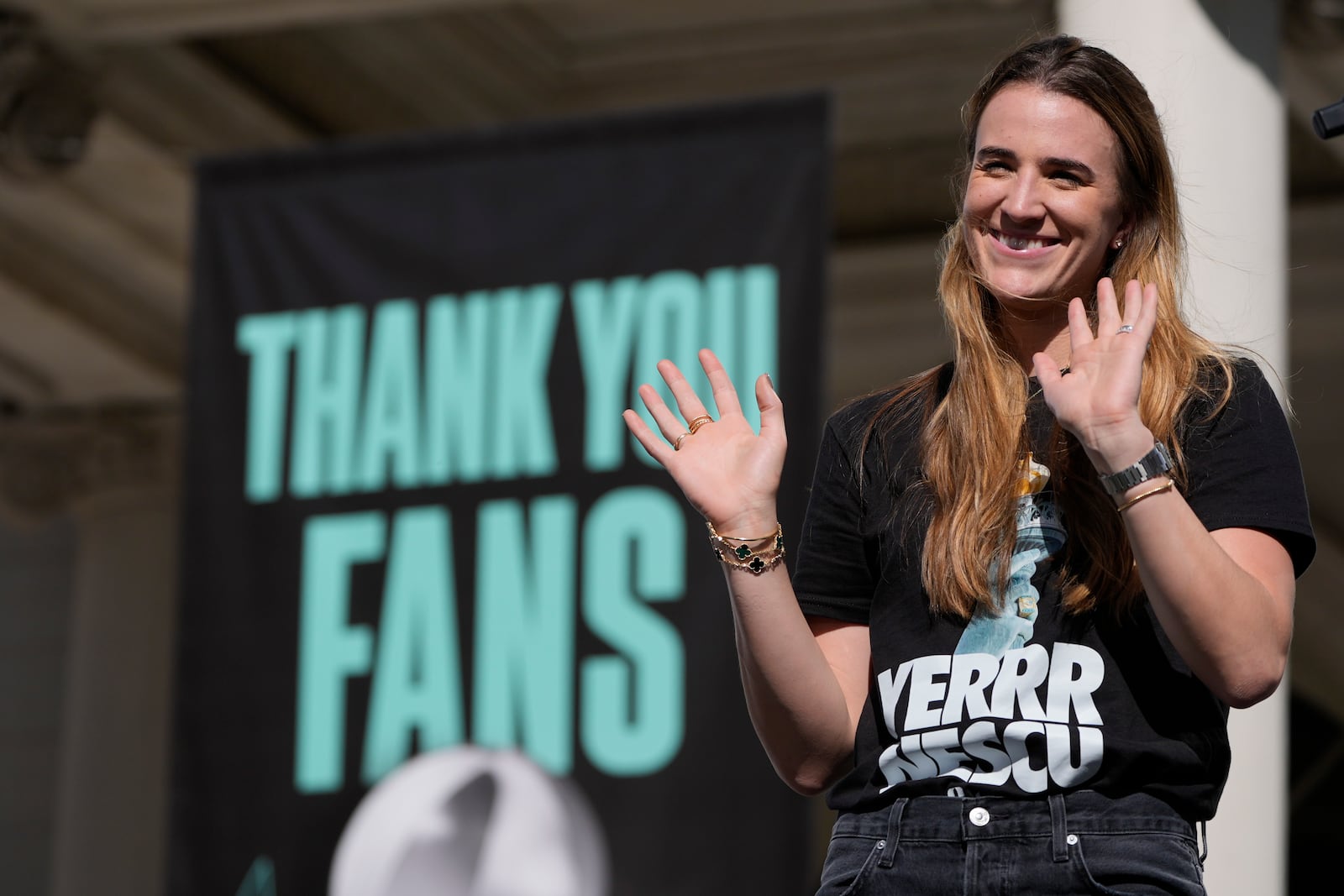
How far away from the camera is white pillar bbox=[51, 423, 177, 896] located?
9047mm

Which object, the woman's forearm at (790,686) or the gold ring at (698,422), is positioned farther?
the gold ring at (698,422)

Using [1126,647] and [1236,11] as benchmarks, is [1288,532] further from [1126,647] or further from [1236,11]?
[1236,11]

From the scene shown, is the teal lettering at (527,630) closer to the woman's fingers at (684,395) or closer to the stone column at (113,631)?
the woman's fingers at (684,395)

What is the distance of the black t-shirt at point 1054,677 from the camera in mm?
1730

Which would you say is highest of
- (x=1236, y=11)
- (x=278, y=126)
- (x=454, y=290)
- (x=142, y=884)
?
(x=278, y=126)

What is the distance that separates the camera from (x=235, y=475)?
533 cm

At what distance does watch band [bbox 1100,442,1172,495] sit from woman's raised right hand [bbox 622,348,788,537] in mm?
330

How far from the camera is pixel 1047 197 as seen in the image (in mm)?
1889

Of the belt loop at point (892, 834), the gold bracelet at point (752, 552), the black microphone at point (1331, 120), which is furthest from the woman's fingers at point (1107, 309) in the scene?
the belt loop at point (892, 834)

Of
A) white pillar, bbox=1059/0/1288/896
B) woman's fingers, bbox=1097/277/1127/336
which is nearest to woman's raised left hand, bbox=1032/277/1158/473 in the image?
woman's fingers, bbox=1097/277/1127/336

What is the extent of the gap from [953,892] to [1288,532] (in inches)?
17.4

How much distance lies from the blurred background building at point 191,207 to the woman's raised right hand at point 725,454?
356 centimetres

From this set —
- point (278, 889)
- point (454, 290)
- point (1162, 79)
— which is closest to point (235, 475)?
point (454, 290)

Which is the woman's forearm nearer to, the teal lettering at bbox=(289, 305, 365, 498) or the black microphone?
the black microphone
